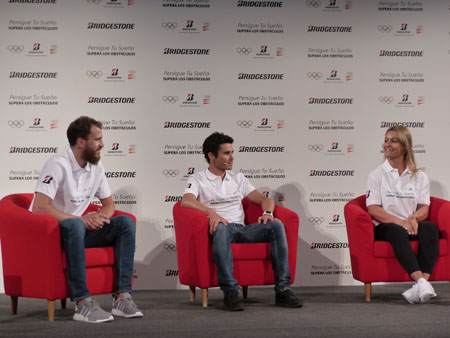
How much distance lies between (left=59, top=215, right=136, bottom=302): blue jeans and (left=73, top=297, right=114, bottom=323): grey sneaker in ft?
0.19

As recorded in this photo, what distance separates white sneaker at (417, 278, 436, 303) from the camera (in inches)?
164

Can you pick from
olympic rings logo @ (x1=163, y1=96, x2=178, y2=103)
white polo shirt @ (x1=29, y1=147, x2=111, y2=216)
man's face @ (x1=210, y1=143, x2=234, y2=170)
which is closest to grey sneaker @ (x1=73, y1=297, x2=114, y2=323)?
white polo shirt @ (x1=29, y1=147, x2=111, y2=216)

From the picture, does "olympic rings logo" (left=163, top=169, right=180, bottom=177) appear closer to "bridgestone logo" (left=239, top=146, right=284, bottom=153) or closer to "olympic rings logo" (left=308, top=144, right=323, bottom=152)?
"bridgestone logo" (left=239, top=146, right=284, bottom=153)

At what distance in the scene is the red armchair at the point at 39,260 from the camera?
12.4 feet

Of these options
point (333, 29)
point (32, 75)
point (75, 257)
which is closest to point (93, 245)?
point (75, 257)

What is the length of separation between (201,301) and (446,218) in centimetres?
192

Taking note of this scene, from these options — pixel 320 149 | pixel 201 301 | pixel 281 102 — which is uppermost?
pixel 281 102

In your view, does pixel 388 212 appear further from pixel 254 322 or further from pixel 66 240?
pixel 66 240

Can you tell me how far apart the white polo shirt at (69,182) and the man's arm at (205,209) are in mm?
652

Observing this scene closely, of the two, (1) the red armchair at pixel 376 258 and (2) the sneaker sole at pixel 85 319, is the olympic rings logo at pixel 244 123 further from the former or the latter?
(2) the sneaker sole at pixel 85 319

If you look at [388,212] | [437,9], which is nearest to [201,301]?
[388,212]

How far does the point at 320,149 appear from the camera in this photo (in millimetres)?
5516

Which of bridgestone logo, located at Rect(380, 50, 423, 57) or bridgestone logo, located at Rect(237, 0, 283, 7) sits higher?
bridgestone logo, located at Rect(237, 0, 283, 7)

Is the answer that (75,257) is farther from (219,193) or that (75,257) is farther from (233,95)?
(233,95)
